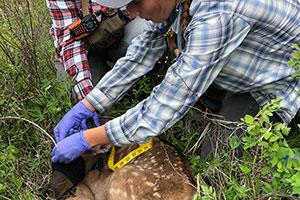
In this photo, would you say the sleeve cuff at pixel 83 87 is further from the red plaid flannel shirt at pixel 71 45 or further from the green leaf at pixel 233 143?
the green leaf at pixel 233 143

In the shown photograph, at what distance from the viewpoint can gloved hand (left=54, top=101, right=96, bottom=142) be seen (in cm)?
255

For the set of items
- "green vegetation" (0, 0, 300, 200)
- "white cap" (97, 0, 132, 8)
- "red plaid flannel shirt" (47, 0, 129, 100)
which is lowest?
"green vegetation" (0, 0, 300, 200)

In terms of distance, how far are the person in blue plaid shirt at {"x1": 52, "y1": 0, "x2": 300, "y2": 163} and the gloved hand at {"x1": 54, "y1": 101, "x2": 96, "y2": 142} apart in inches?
12.2

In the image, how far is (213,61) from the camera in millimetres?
1704

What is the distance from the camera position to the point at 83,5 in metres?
2.97

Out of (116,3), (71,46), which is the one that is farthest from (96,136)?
(71,46)

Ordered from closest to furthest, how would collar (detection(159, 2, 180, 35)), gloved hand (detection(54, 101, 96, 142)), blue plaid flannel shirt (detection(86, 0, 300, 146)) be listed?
blue plaid flannel shirt (detection(86, 0, 300, 146))
collar (detection(159, 2, 180, 35))
gloved hand (detection(54, 101, 96, 142))

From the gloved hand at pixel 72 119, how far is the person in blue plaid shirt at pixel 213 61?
0.31 meters

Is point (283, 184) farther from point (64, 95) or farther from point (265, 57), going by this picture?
point (64, 95)

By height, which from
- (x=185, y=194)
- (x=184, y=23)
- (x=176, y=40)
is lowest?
(x=185, y=194)

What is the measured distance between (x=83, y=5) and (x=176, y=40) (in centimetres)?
117

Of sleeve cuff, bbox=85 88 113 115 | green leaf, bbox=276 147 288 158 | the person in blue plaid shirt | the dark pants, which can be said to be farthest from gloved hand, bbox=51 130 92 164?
green leaf, bbox=276 147 288 158

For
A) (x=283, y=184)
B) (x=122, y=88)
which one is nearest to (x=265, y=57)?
(x=283, y=184)

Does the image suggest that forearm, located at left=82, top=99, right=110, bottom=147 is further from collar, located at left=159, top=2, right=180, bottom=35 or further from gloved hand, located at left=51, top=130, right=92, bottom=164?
collar, located at left=159, top=2, right=180, bottom=35
